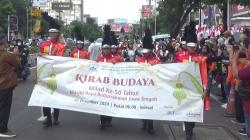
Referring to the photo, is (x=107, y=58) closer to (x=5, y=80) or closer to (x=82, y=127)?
(x=82, y=127)

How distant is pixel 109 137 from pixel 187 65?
1.95m

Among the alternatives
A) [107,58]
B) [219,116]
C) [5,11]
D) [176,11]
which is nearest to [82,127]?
[107,58]

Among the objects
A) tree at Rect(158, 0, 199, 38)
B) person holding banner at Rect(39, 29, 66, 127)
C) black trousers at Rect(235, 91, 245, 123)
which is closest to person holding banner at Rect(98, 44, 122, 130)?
person holding banner at Rect(39, 29, 66, 127)

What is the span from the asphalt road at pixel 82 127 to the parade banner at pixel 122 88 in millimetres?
421

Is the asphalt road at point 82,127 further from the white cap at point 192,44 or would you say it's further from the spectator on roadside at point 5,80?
the white cap at point 192,44

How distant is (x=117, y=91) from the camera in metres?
10.2

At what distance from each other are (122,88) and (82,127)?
1307mm

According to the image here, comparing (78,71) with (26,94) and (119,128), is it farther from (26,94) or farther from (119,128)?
(26,94)

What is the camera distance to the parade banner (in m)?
9.71

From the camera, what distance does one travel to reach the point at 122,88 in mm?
10195

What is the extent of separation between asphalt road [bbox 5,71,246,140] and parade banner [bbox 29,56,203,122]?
1.38ft

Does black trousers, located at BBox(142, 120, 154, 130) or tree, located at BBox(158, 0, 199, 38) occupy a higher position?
tree, located at BBox(158, 0, 199, 38)

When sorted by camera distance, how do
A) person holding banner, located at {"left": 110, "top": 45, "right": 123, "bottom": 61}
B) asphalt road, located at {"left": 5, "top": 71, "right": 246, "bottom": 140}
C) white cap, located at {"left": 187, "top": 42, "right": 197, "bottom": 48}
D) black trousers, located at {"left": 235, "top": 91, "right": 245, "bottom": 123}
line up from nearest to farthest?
asphalt road, located at {"left": 5, "top": 71, "right": 246, "bottom": 140}
white cap, located at {"left": 187, "top": 42, "right": 197, "bottom": 48}
person holding banner, located at {"left": 110, "top": 45, "right": 123, "bottom": 61}
black trousers, located at {"left": 235, "top": 91, "right": 245, "bottom": 123}

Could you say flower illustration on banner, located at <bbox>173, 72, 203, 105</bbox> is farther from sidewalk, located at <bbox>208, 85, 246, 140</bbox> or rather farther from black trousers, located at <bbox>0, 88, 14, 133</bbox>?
black trousers, located at <bbox>0, 88, 14, 133</bbox>
